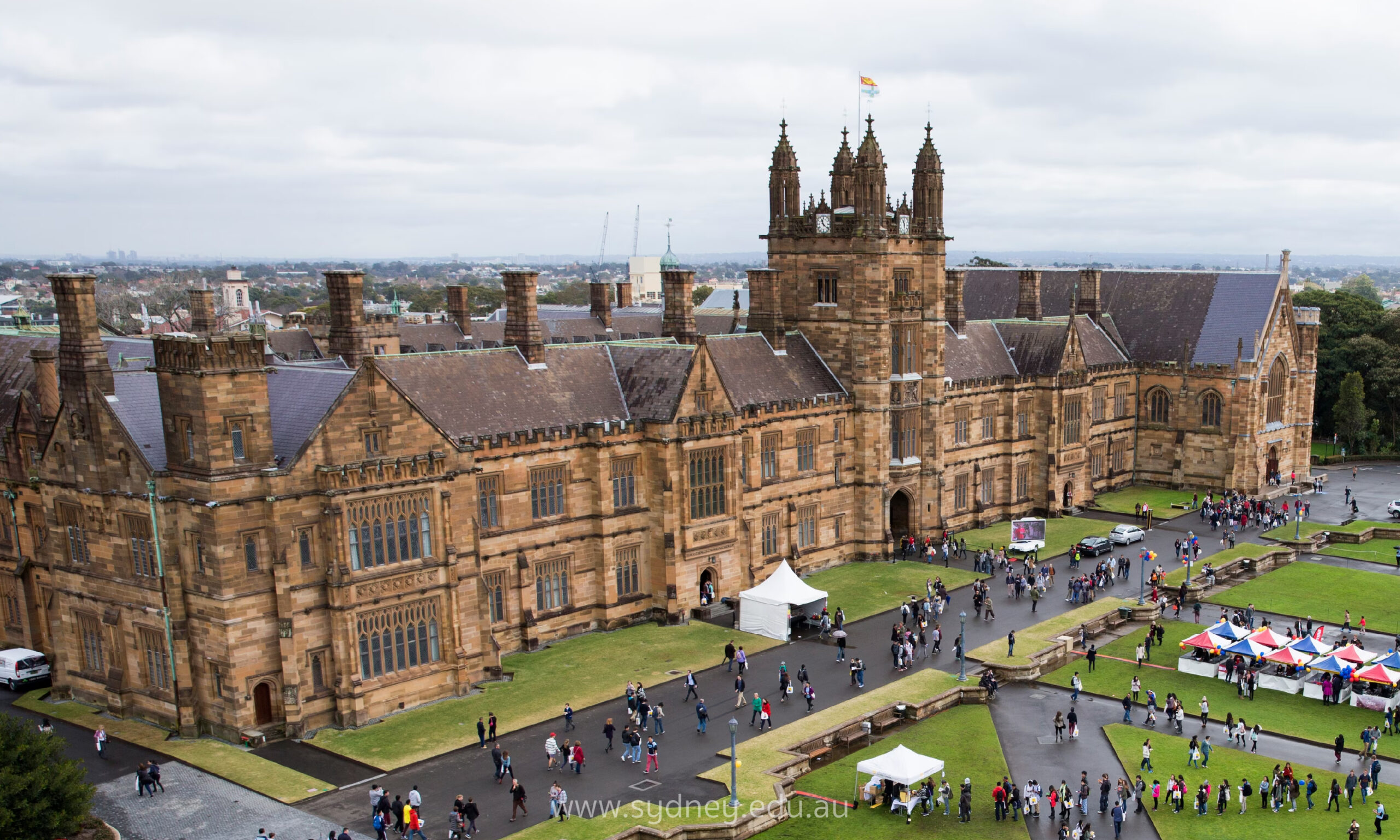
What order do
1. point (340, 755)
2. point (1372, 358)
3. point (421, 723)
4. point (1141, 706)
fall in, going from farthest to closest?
point (1372, 358) < point (1141, 706) < point (421, 723) < point (340, 755)

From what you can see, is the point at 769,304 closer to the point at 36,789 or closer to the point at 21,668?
the point at 21,668

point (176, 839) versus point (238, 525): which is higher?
point (238, 525)

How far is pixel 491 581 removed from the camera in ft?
169

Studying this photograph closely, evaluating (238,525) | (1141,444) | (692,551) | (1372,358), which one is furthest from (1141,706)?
(1372,358)


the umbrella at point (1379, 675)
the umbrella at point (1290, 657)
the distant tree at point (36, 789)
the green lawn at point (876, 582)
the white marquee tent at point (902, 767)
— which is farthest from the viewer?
the green lawn at point (876, 582)

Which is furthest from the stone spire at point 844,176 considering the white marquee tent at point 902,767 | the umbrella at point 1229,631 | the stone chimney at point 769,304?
the white marquee tent at point 902,767

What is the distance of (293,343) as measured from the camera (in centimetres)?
8925

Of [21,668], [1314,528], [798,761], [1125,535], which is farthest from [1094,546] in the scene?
[21,668]

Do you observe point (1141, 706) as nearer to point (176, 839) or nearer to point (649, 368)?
point (649, 368)

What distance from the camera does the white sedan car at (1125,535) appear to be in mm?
71812

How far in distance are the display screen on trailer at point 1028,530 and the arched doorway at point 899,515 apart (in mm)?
6734

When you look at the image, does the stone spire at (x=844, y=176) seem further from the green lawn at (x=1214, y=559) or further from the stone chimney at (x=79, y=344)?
the stone chimney at (x=79, y=344)

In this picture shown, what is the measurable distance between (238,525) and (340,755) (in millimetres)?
9108

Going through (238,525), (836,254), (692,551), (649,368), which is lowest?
(692,551)
